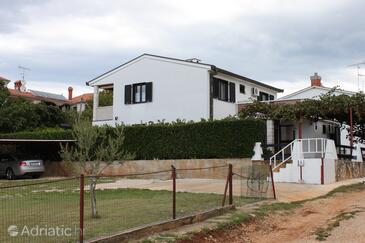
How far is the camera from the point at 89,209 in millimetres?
12414

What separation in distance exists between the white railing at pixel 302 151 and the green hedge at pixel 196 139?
121 cm

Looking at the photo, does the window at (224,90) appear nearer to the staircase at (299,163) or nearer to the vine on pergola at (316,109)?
the vine on pergola at (316,109)

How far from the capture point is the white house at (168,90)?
29016 mm

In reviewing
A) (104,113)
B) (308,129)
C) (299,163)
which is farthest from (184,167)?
(104,113)

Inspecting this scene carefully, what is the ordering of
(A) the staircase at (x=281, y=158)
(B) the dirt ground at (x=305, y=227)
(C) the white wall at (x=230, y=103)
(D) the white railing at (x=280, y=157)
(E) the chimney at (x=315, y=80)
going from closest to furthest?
1. (B) the dirt ground at (x=305, y=227)
2. (A) the staircase at (x=281, y=158)
3. (D) the white railing at (x=280, y=157)
4. (C) the white wall at (x=230, y=103)
5. (E) the chimney at (x=315, y=80)

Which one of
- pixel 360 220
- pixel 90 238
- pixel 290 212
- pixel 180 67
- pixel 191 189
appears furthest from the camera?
pixel 180 67

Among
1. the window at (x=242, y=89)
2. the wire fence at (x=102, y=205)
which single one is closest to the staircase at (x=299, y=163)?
the wire fence at (x=102, y=205)

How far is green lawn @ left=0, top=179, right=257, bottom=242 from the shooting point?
9.57 meters

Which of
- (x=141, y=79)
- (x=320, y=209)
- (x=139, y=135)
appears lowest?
(x=320, y=209)

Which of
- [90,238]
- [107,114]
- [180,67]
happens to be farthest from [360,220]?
[107,114]

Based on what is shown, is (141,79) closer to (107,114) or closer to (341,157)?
(107,114)

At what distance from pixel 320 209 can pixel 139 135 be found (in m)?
Answer: 13.4

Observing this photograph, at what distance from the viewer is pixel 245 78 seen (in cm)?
3259

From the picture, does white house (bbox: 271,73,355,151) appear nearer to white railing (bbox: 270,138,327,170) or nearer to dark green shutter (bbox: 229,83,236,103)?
white railing (bbox: 270,138,327,170)
